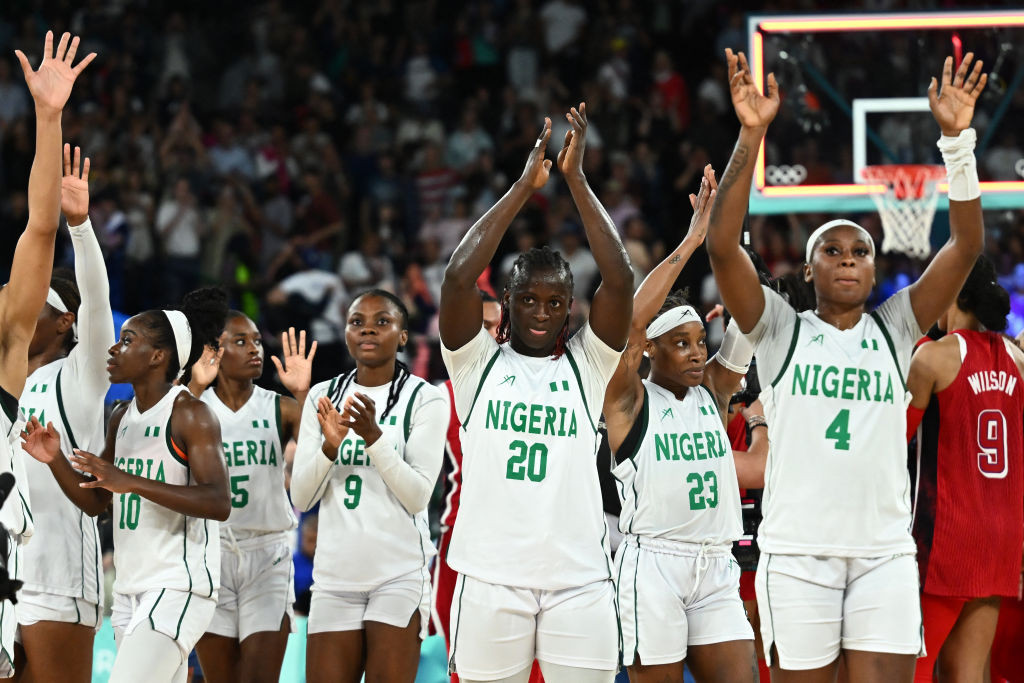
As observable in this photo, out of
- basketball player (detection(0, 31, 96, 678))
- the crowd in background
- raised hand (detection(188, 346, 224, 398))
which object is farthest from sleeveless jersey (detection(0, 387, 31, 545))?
the crowd in background

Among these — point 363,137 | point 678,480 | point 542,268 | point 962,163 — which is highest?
point 363,137

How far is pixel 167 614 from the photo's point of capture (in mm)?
5516

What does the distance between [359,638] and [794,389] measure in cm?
243

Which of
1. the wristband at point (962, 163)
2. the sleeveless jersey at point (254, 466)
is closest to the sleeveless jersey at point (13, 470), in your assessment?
the sleeveless jersey at point (254, 466)

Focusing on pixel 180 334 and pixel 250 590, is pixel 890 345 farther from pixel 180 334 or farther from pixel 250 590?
pixel 250 590

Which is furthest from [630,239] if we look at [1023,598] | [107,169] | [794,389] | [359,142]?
[794,389]

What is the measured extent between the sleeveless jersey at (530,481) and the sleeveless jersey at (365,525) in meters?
1.13

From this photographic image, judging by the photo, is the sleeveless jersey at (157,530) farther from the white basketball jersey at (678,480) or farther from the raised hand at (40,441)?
the white basketball jersey at (678,480)

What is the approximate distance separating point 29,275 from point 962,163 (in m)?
3.70

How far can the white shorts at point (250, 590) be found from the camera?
6418 millimetres

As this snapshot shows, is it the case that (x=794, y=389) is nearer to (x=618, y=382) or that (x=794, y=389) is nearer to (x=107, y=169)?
(x=618, y=382)

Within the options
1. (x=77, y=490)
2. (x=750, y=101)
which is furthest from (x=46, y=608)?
(x=750, y=101)

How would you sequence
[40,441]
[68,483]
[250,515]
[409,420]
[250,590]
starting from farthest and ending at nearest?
[250,515] → [250,590] → [409,420] → [68,483] → [40,441]

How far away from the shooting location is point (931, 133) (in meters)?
9.84
